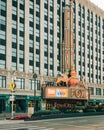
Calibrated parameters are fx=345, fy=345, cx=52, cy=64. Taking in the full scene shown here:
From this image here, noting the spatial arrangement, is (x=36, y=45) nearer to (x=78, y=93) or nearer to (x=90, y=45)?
(x=78, y=93)

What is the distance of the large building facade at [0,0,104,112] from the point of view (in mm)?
77938

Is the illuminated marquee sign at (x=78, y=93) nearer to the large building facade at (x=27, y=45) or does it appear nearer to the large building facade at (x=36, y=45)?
the large building facade at (x=36, y=45)

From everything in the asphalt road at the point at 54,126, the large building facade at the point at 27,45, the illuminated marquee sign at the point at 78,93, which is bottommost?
the asphalt road at the point at 54,126

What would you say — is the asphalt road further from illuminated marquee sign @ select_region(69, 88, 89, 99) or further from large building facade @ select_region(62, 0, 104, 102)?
large building facade @ select_region(62, 0, 104, 102)

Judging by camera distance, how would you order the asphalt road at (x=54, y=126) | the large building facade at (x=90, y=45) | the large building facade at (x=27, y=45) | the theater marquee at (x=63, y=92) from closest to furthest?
the asphalt road at (x=54, y=126) < the large building facade at (x=27, y=45) < the theater marquee at (x=63, y=92) < the large building facade at (x=90, y=45)

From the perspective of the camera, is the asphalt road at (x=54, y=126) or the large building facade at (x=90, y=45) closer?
the asphalt road at (x=54, y=126)

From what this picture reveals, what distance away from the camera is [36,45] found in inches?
3472

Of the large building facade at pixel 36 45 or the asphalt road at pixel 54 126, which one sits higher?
the large building facade at pixel 36 45

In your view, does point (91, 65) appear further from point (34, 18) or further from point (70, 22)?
point (34, 18)

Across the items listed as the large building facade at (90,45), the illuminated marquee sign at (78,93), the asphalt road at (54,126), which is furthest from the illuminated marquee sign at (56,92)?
the asphalt road at (54,126)

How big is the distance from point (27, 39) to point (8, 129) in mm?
49573

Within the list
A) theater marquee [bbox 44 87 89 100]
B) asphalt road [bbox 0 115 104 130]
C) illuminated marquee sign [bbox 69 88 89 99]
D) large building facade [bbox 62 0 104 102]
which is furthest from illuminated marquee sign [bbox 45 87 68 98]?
asphalt road [bbox 0 115 104 130]

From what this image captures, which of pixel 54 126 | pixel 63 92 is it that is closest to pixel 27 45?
pixel 63 92

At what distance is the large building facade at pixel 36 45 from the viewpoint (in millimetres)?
77938
